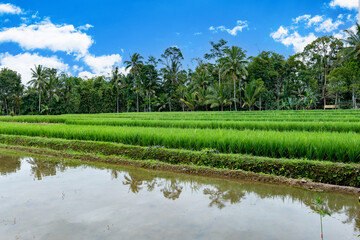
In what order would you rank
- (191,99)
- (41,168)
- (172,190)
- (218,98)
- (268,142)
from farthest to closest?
(191,99)
(218,98)
(41,168)
(268,142)
(172,190)

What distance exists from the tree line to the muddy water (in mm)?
30057

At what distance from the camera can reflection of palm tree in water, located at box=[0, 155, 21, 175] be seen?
6.22m

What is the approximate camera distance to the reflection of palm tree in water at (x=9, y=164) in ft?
20.4

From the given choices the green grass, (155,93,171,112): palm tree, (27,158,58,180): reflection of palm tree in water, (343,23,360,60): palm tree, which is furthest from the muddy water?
(155,93,171,112): palm tree

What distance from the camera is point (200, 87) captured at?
4022cm

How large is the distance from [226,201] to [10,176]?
15.2ft

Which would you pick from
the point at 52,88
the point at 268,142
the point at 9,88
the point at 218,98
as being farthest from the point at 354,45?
the point at 9,88

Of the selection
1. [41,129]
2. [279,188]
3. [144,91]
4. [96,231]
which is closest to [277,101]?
[144,91]

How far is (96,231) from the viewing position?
2.95 m

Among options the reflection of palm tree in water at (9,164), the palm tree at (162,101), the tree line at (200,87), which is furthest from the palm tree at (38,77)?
the reflection of palm tree in water at (9,164)

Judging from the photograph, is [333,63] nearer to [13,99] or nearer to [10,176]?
[10,176]

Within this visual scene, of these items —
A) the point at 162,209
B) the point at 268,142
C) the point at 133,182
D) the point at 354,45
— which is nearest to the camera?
the point at 162,209

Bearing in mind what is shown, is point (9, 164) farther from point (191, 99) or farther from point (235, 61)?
point (191, 99)

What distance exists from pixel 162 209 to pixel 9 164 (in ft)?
18.0
